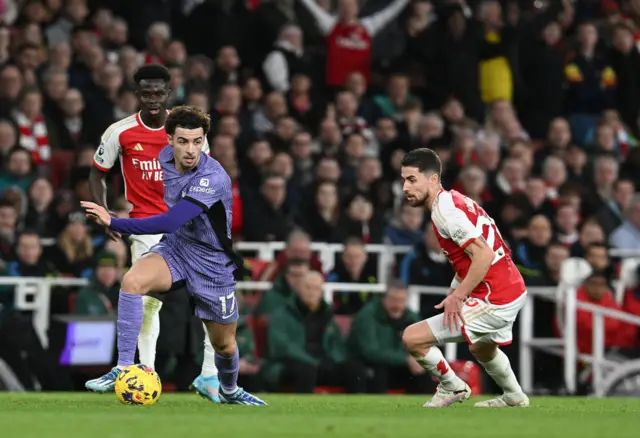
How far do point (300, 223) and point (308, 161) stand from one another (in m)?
1.26

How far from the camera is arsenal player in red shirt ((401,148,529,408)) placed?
10312 mm

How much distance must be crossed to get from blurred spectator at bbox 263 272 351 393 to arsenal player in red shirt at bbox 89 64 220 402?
11.4 ft

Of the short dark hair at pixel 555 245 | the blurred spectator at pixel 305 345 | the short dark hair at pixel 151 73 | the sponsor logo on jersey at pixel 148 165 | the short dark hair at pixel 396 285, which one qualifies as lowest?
the blurred spectator at pixel 305 345

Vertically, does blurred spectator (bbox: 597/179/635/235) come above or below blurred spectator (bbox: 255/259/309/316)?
above

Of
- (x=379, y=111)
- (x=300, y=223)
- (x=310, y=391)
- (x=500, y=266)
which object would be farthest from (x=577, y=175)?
(x=500, y=266)

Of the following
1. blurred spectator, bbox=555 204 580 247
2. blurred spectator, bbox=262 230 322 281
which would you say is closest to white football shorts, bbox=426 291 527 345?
blurred spectator, bbox=262 230 322 281

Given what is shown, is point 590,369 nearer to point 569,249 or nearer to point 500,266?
point 569,249

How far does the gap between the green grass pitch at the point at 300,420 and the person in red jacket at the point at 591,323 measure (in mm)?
4627

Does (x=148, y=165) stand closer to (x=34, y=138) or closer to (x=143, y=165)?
(x=143, y=165)

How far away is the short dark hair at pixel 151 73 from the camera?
37.1 ft

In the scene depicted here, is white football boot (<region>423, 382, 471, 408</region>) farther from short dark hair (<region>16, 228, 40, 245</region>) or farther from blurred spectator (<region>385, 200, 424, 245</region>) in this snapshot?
blurred spectator (<region>385, 200, 424, 245</region>)

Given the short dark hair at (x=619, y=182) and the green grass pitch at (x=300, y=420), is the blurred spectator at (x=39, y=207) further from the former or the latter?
the short dark hair at (x=619, y=182)

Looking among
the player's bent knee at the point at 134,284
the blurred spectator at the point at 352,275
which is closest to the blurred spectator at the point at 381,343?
the blurred spectator at the point at 352,275

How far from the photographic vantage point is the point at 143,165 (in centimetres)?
1175
